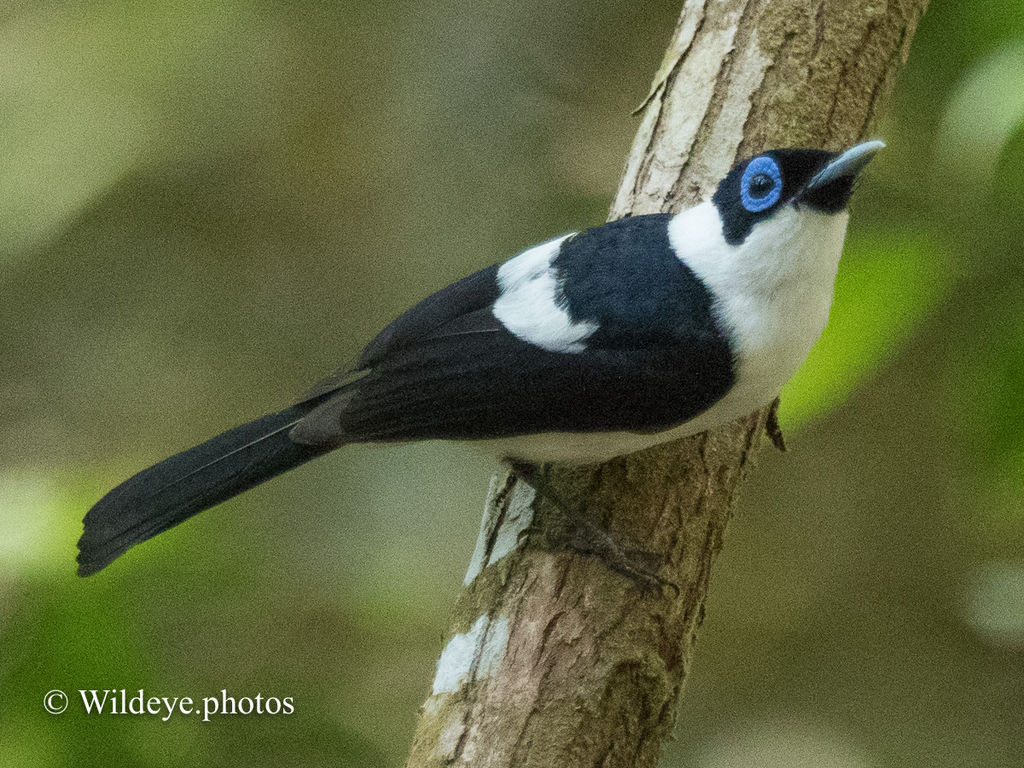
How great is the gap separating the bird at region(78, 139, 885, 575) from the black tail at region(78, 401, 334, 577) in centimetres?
4

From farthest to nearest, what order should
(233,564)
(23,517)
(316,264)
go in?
(316,264)
(233,564)
(23,517)

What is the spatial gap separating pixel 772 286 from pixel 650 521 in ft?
1.75

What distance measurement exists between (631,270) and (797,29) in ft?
2.68

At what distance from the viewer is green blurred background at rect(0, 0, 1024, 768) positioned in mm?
3029

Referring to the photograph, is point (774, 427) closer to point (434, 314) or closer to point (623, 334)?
point (623, 334)

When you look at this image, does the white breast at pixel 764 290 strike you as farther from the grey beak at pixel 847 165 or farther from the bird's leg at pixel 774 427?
the bird's leg at pixel 774 427

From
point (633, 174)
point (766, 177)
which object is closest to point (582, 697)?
point (766, 177)

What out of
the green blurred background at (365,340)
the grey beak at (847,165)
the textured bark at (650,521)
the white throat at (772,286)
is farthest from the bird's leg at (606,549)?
the green blurred background at (365,340)

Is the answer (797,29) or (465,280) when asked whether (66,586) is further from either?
(797,29)

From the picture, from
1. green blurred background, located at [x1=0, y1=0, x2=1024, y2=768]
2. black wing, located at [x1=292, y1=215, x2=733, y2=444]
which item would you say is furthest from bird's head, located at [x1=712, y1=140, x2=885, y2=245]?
green blurred background, located at [x1=0, y1=0, x2=1024, y2=768]

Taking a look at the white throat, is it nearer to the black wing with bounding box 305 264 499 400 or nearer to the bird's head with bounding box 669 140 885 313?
the bird's head with bounding box 669 140 885 313

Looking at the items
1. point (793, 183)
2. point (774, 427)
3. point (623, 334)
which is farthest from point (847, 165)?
point (774, 427)

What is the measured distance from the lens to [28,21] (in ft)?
11.4

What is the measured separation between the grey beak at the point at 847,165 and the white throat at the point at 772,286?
6 cm
